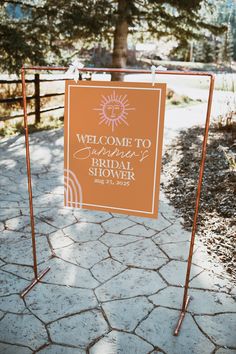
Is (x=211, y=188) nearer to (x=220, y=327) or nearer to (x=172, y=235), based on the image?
(x=172, y=235)

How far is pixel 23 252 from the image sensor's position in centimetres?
362

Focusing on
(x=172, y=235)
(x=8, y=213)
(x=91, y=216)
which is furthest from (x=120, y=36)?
(x=172, y=235)

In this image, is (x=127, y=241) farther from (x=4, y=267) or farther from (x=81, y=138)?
(x=81, y=138)

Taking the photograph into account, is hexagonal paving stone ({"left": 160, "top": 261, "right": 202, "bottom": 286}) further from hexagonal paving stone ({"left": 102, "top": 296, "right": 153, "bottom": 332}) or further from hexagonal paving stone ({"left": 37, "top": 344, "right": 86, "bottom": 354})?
hexagonal paving stone ({"left": 37, "top": 344, "right": 86, "bottom": 354})

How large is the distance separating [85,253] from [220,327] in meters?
1.53

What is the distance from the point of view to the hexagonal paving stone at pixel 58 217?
4273 mm

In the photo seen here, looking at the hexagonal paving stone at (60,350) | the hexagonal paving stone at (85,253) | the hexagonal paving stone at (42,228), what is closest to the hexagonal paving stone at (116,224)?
the hexagonal paving stone at (85,253)

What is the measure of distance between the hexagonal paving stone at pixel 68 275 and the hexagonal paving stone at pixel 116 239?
1.82ft

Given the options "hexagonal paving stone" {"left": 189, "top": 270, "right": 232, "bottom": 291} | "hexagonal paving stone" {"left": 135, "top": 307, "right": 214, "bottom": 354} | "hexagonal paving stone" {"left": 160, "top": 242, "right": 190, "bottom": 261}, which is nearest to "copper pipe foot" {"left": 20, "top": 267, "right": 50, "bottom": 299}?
"hexagonal paving stone" {"left": 135, "top": 307, "right": 214, "bottom": 354}

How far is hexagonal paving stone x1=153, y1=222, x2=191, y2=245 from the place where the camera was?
3.95 m

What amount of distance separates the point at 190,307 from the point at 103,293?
747mm

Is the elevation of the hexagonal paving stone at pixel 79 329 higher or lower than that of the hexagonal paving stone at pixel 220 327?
lower

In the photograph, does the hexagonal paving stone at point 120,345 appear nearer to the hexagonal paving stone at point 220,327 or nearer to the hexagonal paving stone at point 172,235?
the hexagonal paving stone at point 220,327

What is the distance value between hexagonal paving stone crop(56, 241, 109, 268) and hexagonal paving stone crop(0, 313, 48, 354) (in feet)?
2.79
